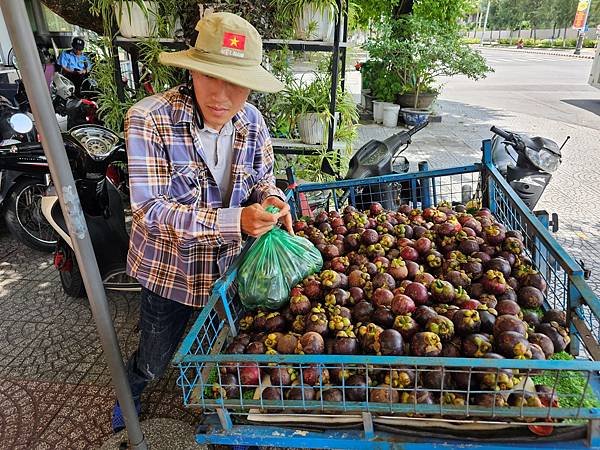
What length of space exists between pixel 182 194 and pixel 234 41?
2.10ft

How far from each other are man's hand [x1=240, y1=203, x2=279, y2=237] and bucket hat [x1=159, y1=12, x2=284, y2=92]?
1.48ft

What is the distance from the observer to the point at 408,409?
4.43 feet

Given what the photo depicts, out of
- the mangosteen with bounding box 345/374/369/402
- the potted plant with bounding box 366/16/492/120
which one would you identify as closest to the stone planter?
the potted plant with bounding box 366/16/492/120

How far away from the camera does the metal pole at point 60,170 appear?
1.30m

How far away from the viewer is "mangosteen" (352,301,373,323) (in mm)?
1742

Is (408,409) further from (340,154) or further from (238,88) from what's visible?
(340,154)

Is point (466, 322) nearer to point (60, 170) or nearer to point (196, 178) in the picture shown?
point (196, 178)

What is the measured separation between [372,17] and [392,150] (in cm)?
887

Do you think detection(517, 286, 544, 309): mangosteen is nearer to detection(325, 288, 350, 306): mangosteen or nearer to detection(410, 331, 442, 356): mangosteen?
detection(410, 331, 442, 356): mangosteen

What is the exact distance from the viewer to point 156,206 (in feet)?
5.71

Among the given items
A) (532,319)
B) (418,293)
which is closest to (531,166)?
(532,319)

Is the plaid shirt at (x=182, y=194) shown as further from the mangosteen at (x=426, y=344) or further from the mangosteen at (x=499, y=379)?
the mangosteen at (x=499, y=379)

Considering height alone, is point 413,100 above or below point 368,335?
below

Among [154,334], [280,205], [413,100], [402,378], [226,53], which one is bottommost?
[413,100]
